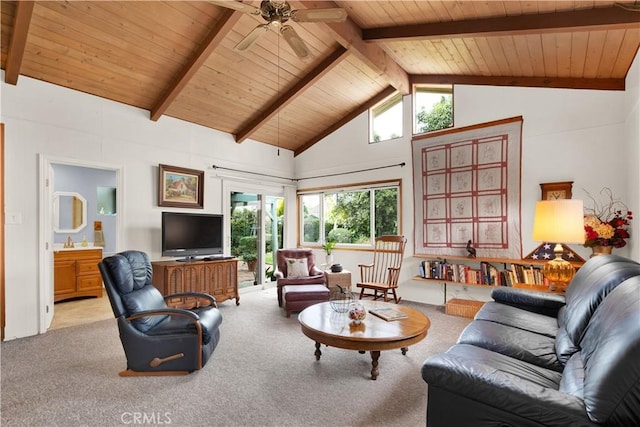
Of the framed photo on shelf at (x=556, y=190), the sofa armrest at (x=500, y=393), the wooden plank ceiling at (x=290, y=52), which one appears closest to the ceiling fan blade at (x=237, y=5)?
the wooden plank ceiling at (x=290, y=52)

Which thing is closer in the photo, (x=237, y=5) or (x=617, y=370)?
(x=617, y=370)

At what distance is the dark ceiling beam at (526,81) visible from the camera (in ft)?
12.1

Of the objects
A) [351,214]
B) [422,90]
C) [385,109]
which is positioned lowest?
[351,214]

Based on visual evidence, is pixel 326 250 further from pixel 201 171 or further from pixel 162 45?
pixel 162 45

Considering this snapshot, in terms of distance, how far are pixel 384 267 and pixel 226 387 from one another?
361cm

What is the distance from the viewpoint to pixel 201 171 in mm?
5305

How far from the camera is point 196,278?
458cm

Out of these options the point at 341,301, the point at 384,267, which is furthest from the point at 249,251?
the point at 341,301

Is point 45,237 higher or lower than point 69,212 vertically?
lower

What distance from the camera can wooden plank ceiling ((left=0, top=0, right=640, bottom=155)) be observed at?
3.01 metres

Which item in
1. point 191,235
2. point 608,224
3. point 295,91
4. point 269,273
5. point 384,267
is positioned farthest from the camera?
point 269,273

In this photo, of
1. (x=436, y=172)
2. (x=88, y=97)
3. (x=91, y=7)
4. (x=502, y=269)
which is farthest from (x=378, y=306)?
(x=88, y=97)

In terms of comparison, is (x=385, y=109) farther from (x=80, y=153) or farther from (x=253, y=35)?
(x=80, y=153)

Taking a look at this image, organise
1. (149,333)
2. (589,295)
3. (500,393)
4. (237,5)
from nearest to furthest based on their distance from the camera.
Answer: (500,393)
(589,295)
(237,5)
(149,333)
